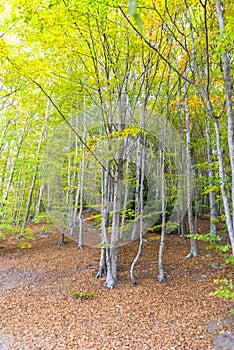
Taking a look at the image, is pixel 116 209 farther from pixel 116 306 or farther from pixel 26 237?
pixel 26 237

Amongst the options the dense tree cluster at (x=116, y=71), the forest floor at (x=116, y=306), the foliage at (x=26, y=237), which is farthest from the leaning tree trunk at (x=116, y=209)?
the foliage at (x=26, y=237)

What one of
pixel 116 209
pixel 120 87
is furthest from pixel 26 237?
pixel 120 87

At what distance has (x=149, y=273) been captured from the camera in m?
5.59

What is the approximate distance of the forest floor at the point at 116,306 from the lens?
10.0 feet

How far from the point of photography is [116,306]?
4.11 metres

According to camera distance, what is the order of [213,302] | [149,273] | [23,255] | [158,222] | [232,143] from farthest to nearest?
[158,222], [23,255], [149,273], [213,302], [232,143]

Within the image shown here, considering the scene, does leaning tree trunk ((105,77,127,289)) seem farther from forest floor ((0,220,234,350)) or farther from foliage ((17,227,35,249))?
foliage ((17,227,35,249))

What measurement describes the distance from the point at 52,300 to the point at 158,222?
18.9 feet

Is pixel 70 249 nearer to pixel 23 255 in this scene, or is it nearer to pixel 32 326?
pixel 23 255

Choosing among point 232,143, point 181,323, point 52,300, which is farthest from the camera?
point 52,300

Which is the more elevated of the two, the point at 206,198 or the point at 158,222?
the point at 206,198

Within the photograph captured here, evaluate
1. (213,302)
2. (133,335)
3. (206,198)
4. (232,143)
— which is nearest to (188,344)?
(133,335)

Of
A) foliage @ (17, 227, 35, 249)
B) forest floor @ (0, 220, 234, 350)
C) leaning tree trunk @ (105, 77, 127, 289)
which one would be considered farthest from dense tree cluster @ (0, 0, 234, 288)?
foliage @ (17, 227, 35, 249)

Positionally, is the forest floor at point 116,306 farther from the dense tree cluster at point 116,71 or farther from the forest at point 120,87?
the dense tree cluster at point 116,71
